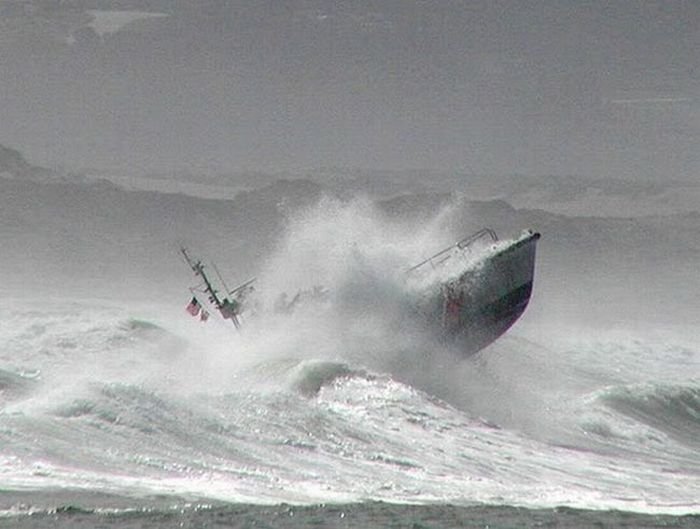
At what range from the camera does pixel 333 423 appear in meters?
28.1

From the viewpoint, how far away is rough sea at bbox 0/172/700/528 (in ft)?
66.2

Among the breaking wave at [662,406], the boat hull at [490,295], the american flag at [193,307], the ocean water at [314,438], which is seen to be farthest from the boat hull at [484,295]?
the american flag at [193,307]

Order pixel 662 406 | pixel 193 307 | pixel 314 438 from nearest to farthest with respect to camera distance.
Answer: pixel 314 438 < pixel 662 406 < pixel 193 307

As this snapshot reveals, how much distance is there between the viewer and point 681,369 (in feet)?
186

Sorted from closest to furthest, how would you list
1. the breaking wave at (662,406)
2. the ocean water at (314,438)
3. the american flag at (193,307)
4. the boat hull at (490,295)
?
the ocean water at (314,438) < the breaking wave at (662,406) < the boat hull at (490,295) < the american flag at (193,307)

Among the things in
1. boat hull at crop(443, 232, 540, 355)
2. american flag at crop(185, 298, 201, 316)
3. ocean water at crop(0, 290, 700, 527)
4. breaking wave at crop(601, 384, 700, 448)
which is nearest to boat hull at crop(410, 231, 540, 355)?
boat hull at crop(443, 232, 540, 355)

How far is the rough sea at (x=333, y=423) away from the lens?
20.2 meters

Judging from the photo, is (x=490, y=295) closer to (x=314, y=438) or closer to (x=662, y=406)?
(x=662, y=406)

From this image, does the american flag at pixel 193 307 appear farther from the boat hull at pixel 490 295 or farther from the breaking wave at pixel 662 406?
the breaking wave at pixel 662 406

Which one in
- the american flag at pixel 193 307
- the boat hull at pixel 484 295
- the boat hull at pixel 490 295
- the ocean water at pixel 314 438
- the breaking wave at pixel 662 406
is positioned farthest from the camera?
the american flag at pixel 193 307

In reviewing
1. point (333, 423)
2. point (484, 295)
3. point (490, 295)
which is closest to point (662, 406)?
point (490, 295)

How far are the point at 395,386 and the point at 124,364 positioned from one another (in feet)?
34.8

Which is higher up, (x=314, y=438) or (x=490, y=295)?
(x=490, y=295)

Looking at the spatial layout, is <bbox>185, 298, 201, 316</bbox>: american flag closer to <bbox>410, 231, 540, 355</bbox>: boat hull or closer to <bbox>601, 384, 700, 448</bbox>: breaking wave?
<bbox>410, 231, 540, 355</bbox>: boat hull
